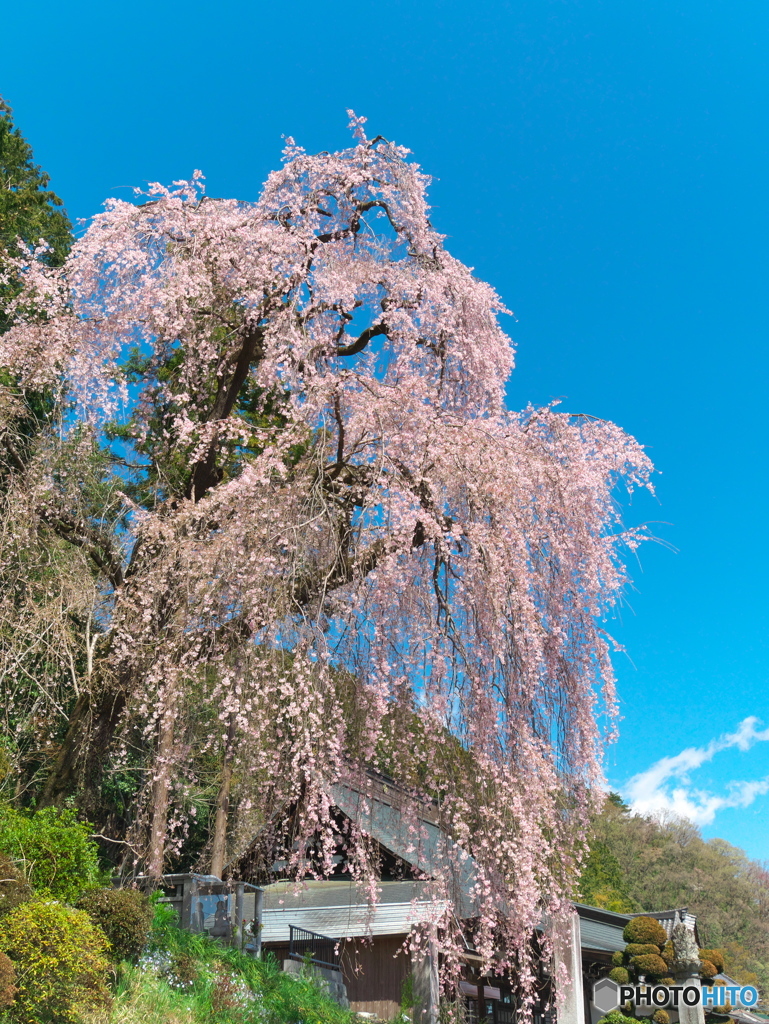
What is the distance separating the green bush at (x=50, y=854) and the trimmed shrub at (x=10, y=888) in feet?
2.18

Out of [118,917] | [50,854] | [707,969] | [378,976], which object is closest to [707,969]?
[707,969]

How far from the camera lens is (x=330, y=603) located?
6.54 meters

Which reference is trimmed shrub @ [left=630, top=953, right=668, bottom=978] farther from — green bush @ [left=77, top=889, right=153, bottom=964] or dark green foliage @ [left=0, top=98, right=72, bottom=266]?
dark green foliage @ [left=0, top=98, right=72, bottom=266]

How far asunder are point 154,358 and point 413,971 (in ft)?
29.3

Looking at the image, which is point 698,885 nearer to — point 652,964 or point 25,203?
point 652,964

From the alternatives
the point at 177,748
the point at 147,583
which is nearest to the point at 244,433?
the point at 147,583

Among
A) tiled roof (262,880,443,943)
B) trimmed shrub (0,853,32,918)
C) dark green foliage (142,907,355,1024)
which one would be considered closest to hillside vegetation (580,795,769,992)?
tiled roof (262,880,443,943)

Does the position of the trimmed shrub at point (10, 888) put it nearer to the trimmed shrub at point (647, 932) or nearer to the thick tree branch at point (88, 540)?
the thick tree branch at point (88, 540)

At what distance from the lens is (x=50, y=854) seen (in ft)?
20.3

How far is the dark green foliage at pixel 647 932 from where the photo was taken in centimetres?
1204

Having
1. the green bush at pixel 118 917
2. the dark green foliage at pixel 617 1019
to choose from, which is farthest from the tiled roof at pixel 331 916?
the green bush at pixel 118 917

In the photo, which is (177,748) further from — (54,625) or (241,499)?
(241,499)

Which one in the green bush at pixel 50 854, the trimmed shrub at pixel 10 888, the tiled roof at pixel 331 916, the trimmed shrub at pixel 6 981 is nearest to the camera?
the trimmed shrub at pixel 6 981

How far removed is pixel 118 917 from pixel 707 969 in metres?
10.6
